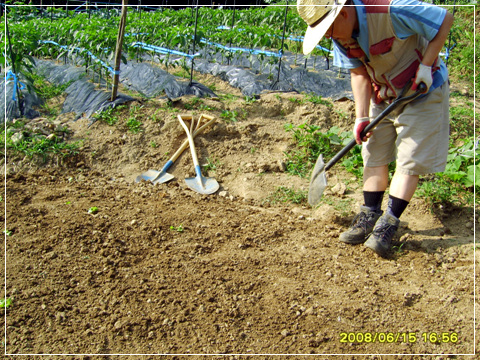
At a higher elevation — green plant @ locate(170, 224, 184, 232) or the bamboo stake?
the bamboo stake

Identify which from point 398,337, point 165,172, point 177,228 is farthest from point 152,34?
point 398,337

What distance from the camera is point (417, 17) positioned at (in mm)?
2314

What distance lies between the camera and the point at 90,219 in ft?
10.2

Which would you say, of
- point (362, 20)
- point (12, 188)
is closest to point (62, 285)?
point (12, 188)

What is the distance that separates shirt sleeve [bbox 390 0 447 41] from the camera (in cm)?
229

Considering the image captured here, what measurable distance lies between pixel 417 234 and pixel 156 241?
1.89 m

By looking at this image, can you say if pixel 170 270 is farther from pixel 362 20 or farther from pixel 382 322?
pixel 362 20

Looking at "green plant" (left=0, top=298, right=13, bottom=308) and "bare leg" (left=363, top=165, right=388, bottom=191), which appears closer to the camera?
"green plant" (left=0, top=298, right=13, bottom=308)

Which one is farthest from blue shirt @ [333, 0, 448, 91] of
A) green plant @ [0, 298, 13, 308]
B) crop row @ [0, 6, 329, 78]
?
crop row @ [0, 6, 329, 78]

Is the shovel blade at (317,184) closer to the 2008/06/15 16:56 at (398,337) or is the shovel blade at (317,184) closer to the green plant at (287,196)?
the green plant at (287,196)
